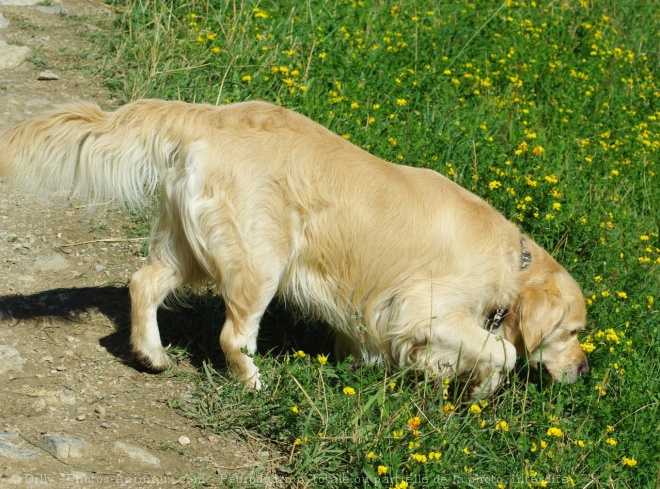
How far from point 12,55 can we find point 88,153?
3074mm

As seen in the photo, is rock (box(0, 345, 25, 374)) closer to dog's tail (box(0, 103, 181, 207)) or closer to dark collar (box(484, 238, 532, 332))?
dog's tail (box(0, 103, 181, 207))

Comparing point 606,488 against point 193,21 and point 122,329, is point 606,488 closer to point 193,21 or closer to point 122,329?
point 122,329

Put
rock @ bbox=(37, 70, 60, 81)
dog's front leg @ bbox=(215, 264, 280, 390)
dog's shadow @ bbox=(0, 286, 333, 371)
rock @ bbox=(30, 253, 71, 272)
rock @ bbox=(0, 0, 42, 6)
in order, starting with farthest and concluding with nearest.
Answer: rock @ bbox=(0, 0, 42, 6)
rock @ bbox=(37, 70, 60, 81)
rock @ bbox=(30, 253, 71, 272)
dog's shadow @ bbox=(0, 286, 333, 371)
dog's front leg @ bbox=(215, 264, 280, 390)

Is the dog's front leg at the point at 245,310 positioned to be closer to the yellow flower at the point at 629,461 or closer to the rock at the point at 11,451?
the rock at the point at 11,451

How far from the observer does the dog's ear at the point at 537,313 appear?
186 inches

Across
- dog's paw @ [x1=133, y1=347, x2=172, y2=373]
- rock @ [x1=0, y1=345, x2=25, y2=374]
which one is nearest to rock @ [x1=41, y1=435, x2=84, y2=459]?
rock @ [x1=0, y1=345, x2=25, y2=374]

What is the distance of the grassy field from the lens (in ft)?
13.4

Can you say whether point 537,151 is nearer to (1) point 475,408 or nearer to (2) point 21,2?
(1) point 475,408

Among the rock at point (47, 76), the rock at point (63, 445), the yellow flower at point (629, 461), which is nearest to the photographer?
the rock at point (63, 445)

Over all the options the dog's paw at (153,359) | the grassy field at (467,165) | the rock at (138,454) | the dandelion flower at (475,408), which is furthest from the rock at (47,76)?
the dandelion flower at (475,408)

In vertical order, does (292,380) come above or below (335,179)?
below

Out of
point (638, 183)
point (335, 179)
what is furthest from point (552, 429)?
point (638, 183)

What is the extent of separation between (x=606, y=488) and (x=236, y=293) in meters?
2.04

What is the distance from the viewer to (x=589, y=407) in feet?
15.2
